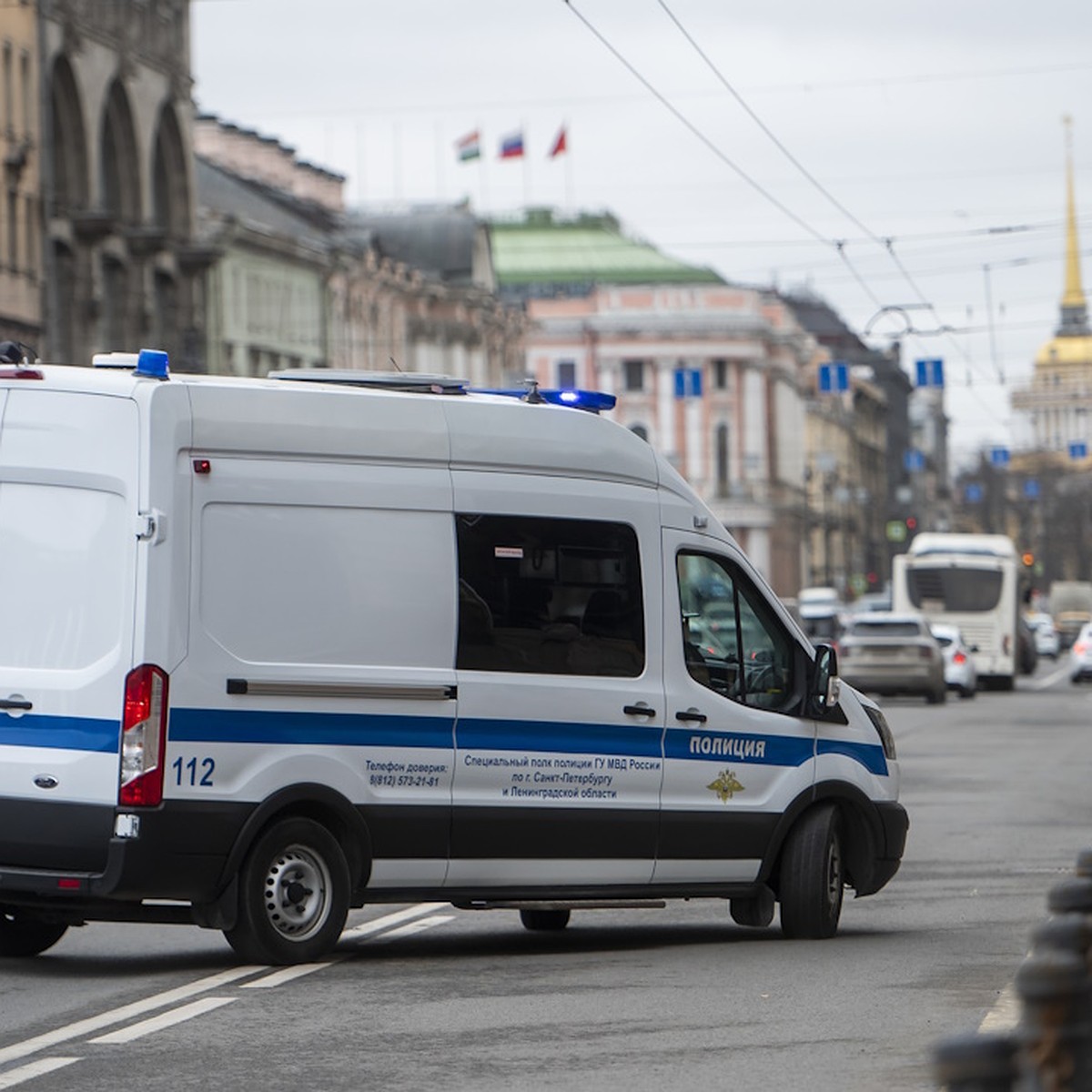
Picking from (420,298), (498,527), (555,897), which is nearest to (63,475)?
(498,527)

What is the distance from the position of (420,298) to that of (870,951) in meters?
83.6

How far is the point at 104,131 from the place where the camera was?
197 feet

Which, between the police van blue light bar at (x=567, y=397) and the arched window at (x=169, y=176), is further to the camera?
the arched window at (x=169, y=176)

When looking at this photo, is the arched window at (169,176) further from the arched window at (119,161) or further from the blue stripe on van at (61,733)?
the blue stripe on van at (61,733)

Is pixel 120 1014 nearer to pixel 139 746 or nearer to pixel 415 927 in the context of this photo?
pixel 139 746

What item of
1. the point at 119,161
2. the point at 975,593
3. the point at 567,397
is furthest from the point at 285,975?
the point at 975,593

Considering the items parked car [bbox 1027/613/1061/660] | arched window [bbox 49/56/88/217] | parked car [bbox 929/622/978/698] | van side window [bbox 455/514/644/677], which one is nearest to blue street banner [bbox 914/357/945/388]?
parked car [bbox 929/622/978/698]

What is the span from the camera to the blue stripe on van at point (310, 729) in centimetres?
1141

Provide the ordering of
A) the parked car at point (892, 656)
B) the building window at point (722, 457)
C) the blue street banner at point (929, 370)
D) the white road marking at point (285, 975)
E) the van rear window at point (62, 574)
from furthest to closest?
1. the building window at point (722, 457)
2. the blue street banner at point (929, 370)
3. the parked car at point (892, 656)
4. the van rear window at point (62, 574)
5. the white road marking at point (285, 975)

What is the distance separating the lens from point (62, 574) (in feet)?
37.6

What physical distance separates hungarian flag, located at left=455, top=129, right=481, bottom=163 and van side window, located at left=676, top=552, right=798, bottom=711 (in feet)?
208

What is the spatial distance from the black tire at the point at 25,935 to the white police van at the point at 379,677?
13 millimetres

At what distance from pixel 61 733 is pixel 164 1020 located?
1.60 meters

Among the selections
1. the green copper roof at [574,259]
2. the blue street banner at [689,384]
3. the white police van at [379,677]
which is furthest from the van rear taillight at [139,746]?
the green copper roof at [574,259]
